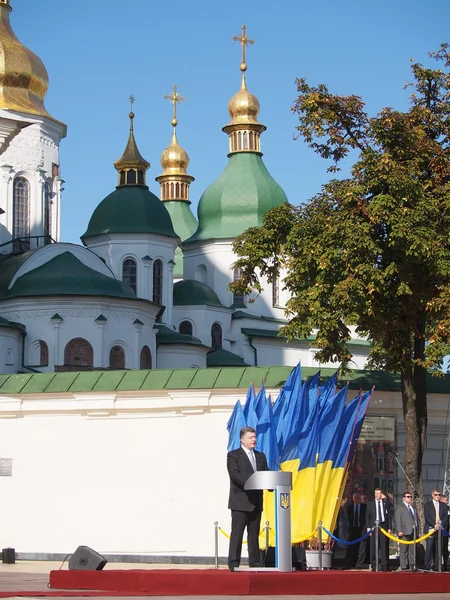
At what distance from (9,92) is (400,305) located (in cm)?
3896

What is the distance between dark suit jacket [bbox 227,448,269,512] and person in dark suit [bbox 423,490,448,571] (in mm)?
4238

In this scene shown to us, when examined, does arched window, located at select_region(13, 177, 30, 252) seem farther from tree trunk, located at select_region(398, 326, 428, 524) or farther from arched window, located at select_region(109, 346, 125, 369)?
tree trunk, located at select_region(398, 326, 428, 524)

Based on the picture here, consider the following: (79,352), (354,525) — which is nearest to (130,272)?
(79,352)

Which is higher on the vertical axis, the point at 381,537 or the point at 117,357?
the point at 117,357

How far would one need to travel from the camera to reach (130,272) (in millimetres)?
58750

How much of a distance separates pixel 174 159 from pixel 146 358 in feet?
93.3

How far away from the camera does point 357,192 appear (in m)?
20.9

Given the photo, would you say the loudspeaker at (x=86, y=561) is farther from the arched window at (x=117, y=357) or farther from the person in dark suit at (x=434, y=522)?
the arched window at (x=117, y=357)

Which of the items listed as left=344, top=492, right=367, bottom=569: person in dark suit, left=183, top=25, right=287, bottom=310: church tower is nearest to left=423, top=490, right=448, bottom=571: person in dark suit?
left=344, top=492, right=367, bottom=569: person in dark suit

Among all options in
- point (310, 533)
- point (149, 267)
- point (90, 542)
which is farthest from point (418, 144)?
point (149, 267)

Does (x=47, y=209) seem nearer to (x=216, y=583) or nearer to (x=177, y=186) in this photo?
(x=177, y=186)

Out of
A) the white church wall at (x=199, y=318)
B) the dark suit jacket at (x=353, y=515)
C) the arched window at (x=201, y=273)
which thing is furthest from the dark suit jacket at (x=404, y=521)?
the arched window at (x=201, y=273)

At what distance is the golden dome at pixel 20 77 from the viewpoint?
57.0m

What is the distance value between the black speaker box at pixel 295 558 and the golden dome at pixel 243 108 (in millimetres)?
51992
